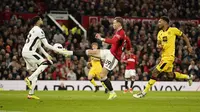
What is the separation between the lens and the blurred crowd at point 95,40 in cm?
2981

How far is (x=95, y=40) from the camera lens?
110 feet

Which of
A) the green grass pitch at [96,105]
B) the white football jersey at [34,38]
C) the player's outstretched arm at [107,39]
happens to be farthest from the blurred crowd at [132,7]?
the green grass pitch at [96,105]

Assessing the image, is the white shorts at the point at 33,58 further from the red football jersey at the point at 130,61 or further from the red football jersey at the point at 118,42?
the red football jersey at the point at 130,61

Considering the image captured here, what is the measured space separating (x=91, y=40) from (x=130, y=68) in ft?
22.5

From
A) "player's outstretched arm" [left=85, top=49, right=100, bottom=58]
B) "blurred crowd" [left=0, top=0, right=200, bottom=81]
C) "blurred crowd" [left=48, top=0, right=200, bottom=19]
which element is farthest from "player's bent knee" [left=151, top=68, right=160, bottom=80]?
"blurred crowd" [left=48, top=0, right=200, bottom=19]

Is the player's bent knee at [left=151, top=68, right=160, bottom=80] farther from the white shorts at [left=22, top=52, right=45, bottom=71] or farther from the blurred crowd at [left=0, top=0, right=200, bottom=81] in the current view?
the blurred crowd at [left=0, top=0, right=200, bottom=81]

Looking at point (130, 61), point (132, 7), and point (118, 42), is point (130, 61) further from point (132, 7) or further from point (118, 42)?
point (132, 7)

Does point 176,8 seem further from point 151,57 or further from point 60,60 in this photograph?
point 60,60

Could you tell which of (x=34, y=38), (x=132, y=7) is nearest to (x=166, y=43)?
(x=34, y=38)

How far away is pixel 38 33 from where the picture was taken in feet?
57.8

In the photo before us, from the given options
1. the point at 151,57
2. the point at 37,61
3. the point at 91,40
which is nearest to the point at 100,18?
the point at 91,40

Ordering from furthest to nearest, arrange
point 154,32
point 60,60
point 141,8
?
point 141,8 < point 154,32 < point 60,60

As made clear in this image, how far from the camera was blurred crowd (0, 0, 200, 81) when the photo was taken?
29812 mm

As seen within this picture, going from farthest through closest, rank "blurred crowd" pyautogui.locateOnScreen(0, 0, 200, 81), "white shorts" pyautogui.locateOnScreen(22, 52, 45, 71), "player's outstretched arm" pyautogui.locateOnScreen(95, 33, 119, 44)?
1. "blurred crowd" pyautogui.locateOnScreen(0, 0, 200, 81)
2. "white shorts" pyautogui.locateOnScreen(22, 52, 45, 71)
3. "player's outstretched arm" pyautogui.locateOnScreen(95, 33, 119, 44)
